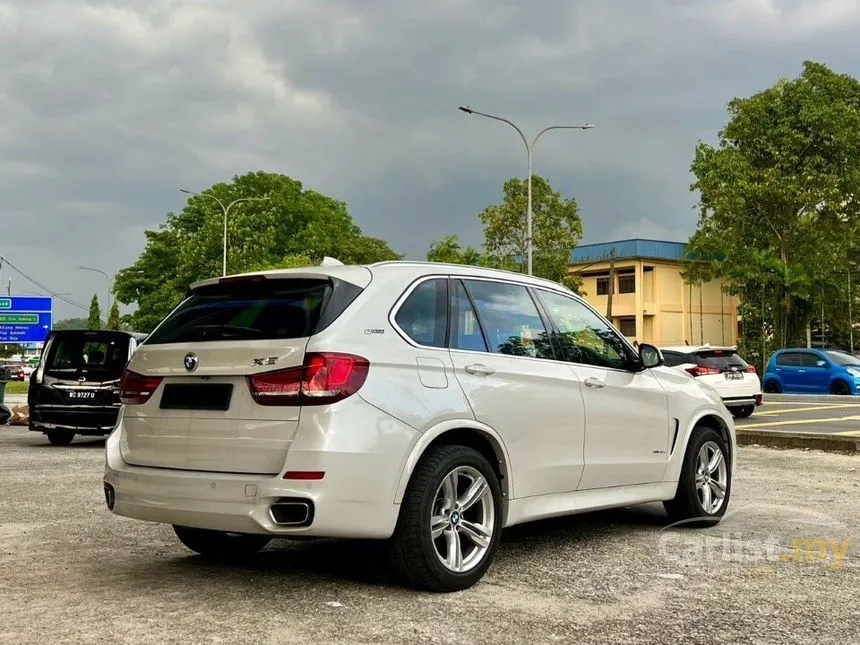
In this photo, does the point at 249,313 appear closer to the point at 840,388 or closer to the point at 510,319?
the point at 510,319

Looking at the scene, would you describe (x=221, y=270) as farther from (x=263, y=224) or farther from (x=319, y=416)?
(x=319, y=416)

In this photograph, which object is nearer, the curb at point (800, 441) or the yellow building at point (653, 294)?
the curb at point (800, 441)

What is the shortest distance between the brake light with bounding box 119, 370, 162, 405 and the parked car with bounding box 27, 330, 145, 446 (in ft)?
29.6

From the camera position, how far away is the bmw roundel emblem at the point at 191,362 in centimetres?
502

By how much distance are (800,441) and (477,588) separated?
965 cm

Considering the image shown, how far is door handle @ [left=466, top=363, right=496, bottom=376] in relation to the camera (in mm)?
5281

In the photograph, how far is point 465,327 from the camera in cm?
548

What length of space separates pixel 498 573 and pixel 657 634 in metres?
1.39

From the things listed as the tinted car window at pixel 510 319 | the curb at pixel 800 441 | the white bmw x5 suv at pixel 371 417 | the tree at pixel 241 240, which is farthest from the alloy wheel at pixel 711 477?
the tree at pixel 241 240

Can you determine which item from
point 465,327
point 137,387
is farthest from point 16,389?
point 465,327

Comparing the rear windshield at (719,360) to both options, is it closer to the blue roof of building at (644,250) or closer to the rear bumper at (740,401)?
the rear bumper at (740,401)

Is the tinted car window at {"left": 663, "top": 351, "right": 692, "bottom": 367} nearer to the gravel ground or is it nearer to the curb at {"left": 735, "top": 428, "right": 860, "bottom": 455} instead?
the curb at {"left": 735, "top": 428, "right": 860, "bottom": 455}

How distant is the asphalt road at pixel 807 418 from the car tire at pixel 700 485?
698 cm

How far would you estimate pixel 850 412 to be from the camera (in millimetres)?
19781
